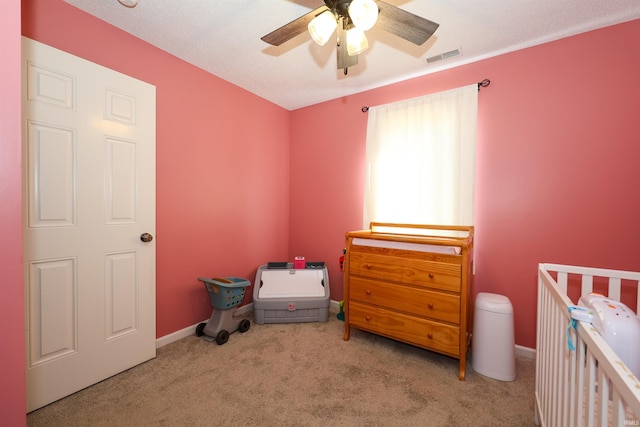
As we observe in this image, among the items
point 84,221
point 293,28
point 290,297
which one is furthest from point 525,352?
point 84,221

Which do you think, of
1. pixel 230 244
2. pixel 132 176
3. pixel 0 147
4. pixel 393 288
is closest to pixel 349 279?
pixel 393 288

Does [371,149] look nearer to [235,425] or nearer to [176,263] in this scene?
[176,263]

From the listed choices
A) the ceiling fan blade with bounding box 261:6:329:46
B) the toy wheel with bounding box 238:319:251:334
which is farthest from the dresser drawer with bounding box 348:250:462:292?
the ceiling fan blade with bounding box 261:6:329:46

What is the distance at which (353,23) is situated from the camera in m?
1.26

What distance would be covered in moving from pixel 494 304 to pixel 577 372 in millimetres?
1032

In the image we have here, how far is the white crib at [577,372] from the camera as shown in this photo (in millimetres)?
582

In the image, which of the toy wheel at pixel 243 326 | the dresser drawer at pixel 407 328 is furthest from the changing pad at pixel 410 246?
the toy wheel at pixel 243 326

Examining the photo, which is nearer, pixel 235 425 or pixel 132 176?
pixel 235 425

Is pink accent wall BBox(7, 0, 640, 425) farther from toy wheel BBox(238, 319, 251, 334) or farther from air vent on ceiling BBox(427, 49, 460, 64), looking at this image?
toy wheel BBox(238, 319, 251, 334)

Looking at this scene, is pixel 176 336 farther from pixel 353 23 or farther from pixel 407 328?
pixel 353 23

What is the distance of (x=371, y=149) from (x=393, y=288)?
1448 mm

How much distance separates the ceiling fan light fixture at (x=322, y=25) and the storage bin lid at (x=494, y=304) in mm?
1983

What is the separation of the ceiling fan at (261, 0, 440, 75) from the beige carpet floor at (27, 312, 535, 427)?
203cm

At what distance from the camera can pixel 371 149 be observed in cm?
271
